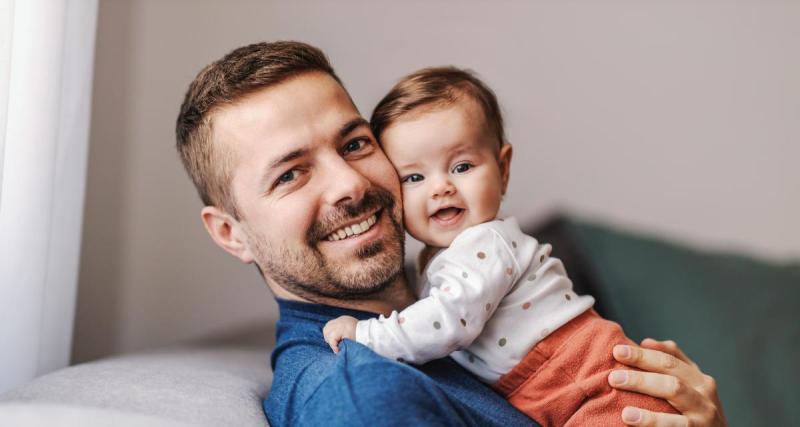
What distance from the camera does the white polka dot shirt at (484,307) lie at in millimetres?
1043

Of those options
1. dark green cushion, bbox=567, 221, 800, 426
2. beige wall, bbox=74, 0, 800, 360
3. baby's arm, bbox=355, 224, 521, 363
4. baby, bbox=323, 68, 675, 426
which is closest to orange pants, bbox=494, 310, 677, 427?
baby, bbox=323, 68, 675, 426

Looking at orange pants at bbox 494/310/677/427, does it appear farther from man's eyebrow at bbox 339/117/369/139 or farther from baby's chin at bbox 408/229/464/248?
man's eyebrow at bbox 339/117/369/139

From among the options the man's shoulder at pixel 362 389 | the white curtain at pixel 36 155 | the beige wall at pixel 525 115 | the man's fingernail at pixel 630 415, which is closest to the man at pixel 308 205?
the man's fingernail at pixel 630 415

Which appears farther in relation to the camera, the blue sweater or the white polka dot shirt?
the white polka dot shirt

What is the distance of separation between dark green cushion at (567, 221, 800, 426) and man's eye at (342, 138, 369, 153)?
131 cm

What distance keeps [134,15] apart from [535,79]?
1336 mm

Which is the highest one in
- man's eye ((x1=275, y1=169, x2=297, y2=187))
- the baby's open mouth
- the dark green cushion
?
man's eye ((x1=275, y1=169, x2=297, y2=187))

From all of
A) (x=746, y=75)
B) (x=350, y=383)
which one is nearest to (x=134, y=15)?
(x=350, y=383)

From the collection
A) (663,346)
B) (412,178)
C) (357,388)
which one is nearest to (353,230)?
(412,178)

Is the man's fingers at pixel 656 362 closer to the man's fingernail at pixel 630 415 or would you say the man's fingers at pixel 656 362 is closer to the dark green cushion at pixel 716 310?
the man's fingernail at pixel 630 415

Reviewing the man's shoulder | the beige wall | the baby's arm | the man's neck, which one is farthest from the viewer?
the beige wall

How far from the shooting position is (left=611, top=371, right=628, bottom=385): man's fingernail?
3.67ft

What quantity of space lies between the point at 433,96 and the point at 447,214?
0.63 ft

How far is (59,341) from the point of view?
4.91ft
